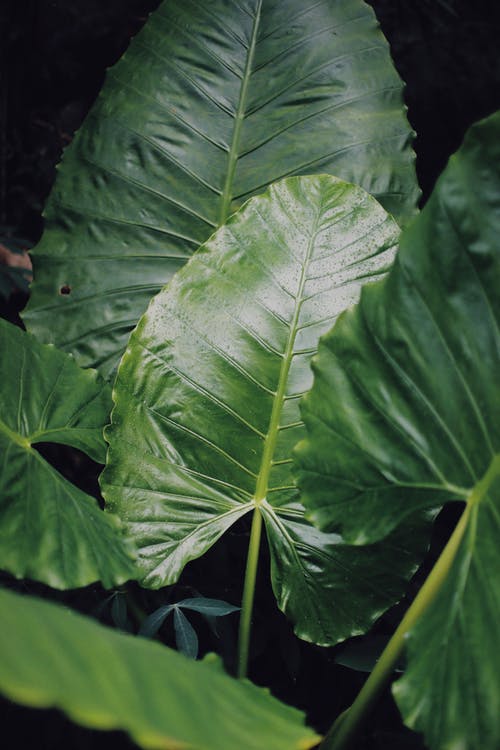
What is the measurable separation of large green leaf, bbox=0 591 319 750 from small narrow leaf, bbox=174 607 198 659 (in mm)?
430

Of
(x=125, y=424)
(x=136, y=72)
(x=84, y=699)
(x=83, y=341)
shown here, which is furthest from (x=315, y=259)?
(x=84, y=699)

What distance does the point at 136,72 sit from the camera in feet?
4.27

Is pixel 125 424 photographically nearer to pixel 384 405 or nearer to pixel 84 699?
pixel 384 405

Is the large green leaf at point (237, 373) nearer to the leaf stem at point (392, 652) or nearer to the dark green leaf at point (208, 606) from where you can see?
the dark green leaf at point (208, 606)

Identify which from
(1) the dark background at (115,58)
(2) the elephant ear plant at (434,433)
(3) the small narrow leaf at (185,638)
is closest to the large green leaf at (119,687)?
(2) the elephant ear plant at (434,433)

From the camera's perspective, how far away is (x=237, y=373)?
0.97m

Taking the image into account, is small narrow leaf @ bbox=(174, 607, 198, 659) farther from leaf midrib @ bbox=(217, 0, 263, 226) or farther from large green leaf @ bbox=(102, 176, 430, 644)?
leaf midrib @ bbox=(217, 0, 263, 226)

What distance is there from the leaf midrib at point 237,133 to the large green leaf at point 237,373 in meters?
0.31

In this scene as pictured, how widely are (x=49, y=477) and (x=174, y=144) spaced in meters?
0.78

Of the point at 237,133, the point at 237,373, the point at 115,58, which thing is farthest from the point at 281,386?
the point at 115,58

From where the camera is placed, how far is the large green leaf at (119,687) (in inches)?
11.9

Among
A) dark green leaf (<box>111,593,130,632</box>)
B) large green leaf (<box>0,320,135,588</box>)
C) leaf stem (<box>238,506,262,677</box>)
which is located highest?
large green leaf (<box>0,320,135,588</box>)

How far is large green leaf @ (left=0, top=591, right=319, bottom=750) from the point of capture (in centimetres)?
30

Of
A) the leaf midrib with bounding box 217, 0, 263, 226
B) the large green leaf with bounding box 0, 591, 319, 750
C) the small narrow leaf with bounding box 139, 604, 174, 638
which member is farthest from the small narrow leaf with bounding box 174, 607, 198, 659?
the leaf midrib with bounding box 217, 0, 263, 226
